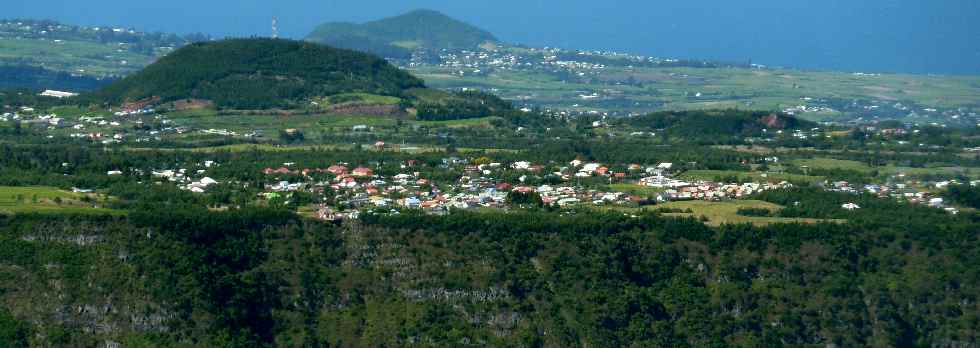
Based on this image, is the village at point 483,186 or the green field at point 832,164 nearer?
the village at point 483,186

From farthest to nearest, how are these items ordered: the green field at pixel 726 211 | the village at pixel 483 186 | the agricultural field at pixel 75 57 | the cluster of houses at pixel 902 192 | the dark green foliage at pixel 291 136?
the agricultural field at pixel 75 57
the dark green foliage at pixel 291 136
the cluster of houses at pixel 902 192
the village at pixel 483 186
the green field at pixel 726 211

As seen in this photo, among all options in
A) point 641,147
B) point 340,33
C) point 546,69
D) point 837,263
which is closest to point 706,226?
point 837,263

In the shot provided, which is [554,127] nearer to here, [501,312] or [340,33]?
[501,312]

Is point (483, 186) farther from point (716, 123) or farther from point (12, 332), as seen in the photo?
point (716, 123)

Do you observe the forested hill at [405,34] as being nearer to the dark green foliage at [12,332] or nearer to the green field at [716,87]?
the green field at [716,87]

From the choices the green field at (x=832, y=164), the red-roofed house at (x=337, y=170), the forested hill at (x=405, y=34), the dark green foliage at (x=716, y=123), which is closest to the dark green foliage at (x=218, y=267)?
the red-roofed house at (x=337, y=170)

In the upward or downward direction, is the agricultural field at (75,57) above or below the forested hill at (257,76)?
below

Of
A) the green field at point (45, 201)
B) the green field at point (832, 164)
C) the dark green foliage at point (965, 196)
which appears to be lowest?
the green field at point (832, 164)

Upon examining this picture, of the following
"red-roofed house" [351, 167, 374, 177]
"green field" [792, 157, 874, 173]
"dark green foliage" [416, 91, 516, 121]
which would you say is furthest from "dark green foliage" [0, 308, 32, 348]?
"dark green foliage" [416, 91, 516, 121]
